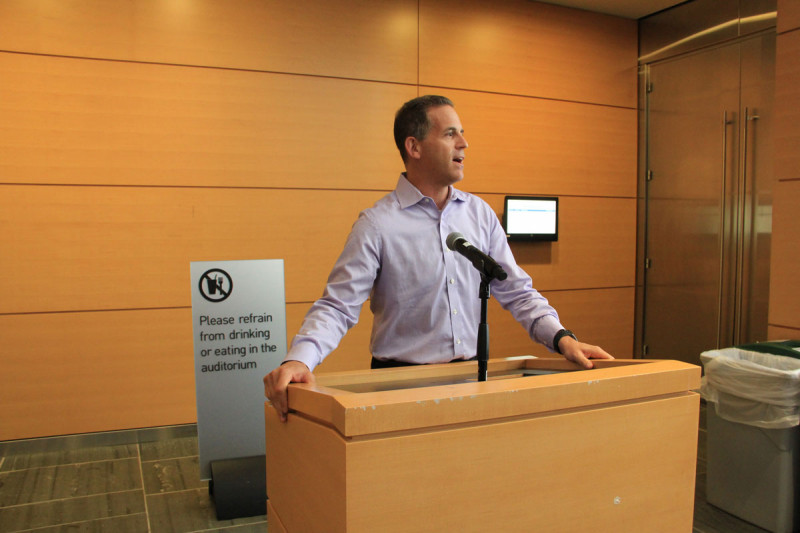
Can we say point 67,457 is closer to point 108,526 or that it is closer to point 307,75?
point 108,526

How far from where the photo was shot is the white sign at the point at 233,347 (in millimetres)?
3236

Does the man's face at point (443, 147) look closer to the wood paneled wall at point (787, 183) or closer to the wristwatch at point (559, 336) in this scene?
the wristwatch at point (559, 336)

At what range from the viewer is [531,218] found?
17.1 feet

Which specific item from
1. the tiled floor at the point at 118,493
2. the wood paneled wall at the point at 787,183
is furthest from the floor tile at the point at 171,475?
the wood paneled wall at the point at 787,183

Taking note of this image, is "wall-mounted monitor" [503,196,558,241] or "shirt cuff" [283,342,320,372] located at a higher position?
"wall-mounted monitor" [503,196,558,241]

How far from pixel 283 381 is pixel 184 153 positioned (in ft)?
10.8

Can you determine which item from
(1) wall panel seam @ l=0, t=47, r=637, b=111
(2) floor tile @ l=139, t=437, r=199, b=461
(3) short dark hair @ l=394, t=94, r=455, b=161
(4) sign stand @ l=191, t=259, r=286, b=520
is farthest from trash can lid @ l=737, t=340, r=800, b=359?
(2) floor tile @ l=139, t=437, r=199, b=461

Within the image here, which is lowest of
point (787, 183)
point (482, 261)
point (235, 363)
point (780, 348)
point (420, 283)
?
point (235, 363)

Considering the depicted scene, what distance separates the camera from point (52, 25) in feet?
12.9

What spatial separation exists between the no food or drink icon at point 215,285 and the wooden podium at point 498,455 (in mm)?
Result: 1960

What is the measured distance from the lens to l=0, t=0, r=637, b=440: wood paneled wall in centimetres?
396

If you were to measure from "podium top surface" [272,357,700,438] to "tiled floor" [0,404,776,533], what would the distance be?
2125mm

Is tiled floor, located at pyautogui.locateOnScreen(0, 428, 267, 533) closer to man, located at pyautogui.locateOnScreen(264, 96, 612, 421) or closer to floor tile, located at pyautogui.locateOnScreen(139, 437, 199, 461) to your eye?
floor tile, located at pyautogui.locateOnScreen(139, 437, 199, 461)

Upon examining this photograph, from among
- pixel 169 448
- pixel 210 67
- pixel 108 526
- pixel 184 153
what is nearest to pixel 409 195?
pixel 108 526
